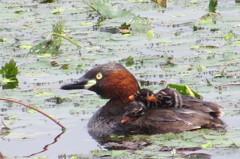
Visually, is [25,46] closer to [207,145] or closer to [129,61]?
[129,61]

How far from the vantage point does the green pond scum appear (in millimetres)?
10719

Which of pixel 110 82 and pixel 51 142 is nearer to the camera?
pixel 51 142

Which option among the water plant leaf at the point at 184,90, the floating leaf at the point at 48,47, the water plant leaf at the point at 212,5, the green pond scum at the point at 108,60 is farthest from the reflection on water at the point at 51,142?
the water plant leaf at the point at 212,5

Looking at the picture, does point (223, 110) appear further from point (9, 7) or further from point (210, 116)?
point (9, 7)

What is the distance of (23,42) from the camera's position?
52.3 feet

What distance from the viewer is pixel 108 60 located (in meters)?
14.2

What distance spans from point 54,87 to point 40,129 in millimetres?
1549

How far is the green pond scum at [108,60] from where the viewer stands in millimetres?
10719

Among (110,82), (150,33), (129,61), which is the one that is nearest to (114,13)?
(150,33)

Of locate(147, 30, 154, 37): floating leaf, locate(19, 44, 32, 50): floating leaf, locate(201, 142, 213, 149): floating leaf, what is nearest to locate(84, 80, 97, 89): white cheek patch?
locate(201, 142, 213, 149): floating leaf

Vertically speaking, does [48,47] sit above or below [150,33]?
below

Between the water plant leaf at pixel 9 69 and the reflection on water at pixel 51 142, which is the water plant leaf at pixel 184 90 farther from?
the water plant leaf at pixel 9 69

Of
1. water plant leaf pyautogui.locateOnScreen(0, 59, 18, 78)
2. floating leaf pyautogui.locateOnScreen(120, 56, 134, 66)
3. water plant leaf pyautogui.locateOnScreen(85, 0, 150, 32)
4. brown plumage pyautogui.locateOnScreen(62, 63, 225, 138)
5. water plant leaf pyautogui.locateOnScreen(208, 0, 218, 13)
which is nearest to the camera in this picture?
brown plumage pyautogui.locateOnScreen(62, 63, 225, 138)

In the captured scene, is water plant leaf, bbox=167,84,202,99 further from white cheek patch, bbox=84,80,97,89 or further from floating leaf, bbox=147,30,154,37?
floating leaf, bbox=147,30,154,37
